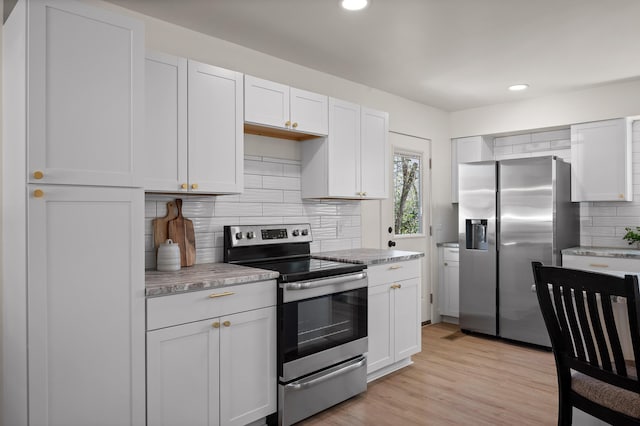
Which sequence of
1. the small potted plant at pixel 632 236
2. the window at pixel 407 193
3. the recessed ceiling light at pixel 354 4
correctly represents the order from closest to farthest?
1. the recessed ceiling light at pixel 354 4
2. the small potted plant at pixel 632 236
3. the window at pixel 407 193

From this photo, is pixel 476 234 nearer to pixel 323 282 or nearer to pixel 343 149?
pixel 343 149

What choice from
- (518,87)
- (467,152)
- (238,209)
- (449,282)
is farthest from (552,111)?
(238,209)

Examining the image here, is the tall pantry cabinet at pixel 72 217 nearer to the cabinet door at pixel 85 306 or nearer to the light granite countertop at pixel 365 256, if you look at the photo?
the cabinet door at pixel 85 306

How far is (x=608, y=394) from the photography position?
1774 mm

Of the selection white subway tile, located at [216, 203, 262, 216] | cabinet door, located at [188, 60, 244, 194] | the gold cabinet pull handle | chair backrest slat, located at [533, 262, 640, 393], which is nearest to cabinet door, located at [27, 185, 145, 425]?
the gold cabinet pull handle

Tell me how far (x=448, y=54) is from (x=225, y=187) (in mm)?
2037

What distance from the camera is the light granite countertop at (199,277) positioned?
209 cm

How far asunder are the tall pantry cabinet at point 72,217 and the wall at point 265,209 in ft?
2.43

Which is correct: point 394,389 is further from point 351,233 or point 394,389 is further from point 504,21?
point 504,21

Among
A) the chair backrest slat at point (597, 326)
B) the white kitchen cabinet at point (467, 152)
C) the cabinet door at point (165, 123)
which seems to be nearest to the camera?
the chair backrest slat at point (597, 326)

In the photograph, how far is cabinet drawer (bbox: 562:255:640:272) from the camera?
3.72 m

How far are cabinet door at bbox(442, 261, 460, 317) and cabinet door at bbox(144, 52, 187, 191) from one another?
3488mm

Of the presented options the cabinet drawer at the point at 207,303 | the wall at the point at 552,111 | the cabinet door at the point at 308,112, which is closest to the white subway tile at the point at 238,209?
the cabinet door at the point at 308,112

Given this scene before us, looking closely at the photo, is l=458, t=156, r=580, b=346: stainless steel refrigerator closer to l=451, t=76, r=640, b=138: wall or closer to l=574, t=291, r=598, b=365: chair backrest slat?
l=451, t=76, r=640, b=138: wall
